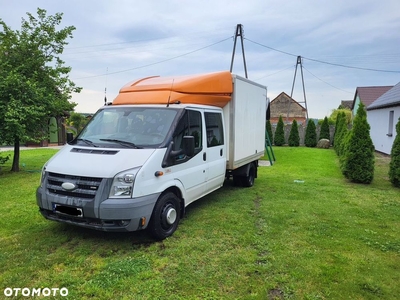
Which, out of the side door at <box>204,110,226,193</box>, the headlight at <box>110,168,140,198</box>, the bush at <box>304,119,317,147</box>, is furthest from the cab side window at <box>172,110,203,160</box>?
the bush at <box>304,119,317,147</box>

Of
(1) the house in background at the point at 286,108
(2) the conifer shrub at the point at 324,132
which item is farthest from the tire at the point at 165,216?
(1) the house in background at the point at 286,108

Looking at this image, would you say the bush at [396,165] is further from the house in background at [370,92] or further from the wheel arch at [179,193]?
the house in background at [370,92]

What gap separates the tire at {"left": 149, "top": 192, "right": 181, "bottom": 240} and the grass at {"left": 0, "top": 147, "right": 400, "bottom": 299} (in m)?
0.13

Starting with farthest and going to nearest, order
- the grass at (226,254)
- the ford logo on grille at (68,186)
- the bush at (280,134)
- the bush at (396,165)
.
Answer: the bush at (280,134), the bush at (396,165), the ford logo on grille at (68,186), the grass at (226,254)

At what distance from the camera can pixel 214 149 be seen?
536cm

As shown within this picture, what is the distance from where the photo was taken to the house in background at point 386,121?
14259mm

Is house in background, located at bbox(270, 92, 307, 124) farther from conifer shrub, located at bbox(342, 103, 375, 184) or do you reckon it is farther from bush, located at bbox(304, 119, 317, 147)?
conifer shrub, located at bbox(342, 103, 375, 184)

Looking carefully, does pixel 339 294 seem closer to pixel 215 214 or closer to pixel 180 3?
pixel 215 214

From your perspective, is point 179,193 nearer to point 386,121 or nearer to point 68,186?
point 68,186

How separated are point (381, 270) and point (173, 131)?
3163 millimetres

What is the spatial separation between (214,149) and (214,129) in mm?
390

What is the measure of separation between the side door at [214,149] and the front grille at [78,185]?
219cm

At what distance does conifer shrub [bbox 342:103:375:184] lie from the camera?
26.6 feet


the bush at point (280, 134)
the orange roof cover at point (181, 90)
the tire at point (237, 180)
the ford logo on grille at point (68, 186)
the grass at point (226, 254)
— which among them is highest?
the orange roof cover at point (181, 90)
